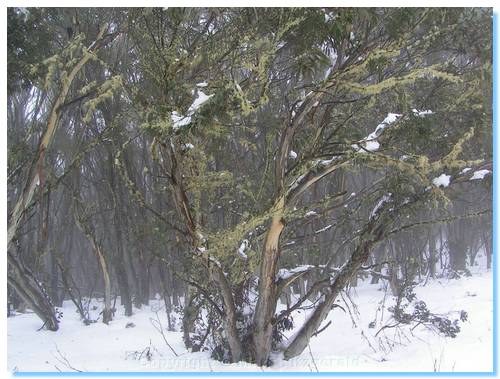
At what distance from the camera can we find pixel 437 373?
444 cm

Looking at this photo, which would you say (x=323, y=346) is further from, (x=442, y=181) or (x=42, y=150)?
(x=42, y=150)

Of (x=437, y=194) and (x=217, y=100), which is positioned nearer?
(x=217, y=100)

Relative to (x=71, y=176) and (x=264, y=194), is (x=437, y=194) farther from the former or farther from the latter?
(x=71, y=176)

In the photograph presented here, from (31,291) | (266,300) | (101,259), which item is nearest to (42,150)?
(266,300)

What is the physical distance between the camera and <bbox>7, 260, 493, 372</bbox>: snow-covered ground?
554cm

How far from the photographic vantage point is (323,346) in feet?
A: 25.6

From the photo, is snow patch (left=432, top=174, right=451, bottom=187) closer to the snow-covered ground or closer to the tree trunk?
the snow-covered ground

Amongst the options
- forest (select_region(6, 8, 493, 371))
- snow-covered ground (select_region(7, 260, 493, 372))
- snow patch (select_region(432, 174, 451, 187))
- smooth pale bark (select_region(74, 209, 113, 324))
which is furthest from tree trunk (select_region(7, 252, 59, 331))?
snow patch (select_region(432, 174, 451, 187))

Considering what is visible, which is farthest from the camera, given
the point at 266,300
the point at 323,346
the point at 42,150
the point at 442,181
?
the point at 323,346

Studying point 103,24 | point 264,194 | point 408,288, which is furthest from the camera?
point 408,288

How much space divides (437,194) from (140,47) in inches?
138

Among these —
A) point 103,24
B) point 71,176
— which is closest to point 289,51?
point 103,24

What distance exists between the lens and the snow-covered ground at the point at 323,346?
218 inches

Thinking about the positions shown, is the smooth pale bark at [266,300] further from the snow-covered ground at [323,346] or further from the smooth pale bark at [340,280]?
the smooth pale bark at [340,280]
